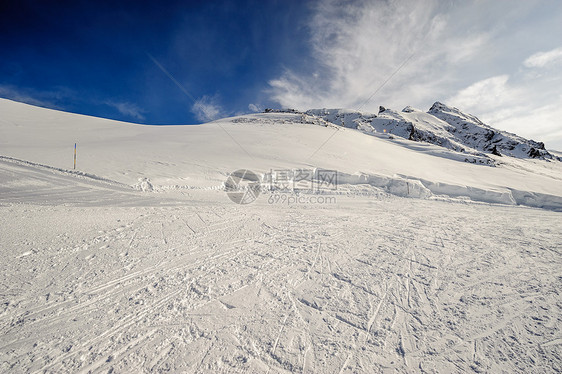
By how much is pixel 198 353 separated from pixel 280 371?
2.81 ft

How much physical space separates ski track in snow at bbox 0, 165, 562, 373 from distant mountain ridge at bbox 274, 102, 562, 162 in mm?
62917

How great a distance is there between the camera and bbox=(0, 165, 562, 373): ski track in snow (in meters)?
2.20

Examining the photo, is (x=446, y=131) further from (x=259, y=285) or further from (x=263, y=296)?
(x=263, y=296)

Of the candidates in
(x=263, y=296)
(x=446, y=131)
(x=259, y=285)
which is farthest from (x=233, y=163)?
(x=446, y=131)

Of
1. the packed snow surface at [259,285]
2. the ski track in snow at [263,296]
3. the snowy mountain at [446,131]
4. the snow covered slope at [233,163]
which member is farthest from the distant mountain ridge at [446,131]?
the ski track in snow at [263,296]

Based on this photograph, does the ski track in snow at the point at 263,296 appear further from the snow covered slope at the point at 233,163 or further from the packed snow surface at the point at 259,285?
the snow covered slope at the point at 233,163

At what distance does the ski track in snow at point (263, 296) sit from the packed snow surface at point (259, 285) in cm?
2

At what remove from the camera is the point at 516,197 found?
12.4 m

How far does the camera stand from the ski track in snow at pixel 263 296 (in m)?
2.20

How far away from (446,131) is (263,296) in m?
123

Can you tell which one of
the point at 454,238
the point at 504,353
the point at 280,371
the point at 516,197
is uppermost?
the point at 516,197


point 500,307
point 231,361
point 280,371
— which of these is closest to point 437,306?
A: point 500,307

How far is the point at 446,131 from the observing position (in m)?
96.0

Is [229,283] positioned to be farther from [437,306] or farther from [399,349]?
[437,306]
